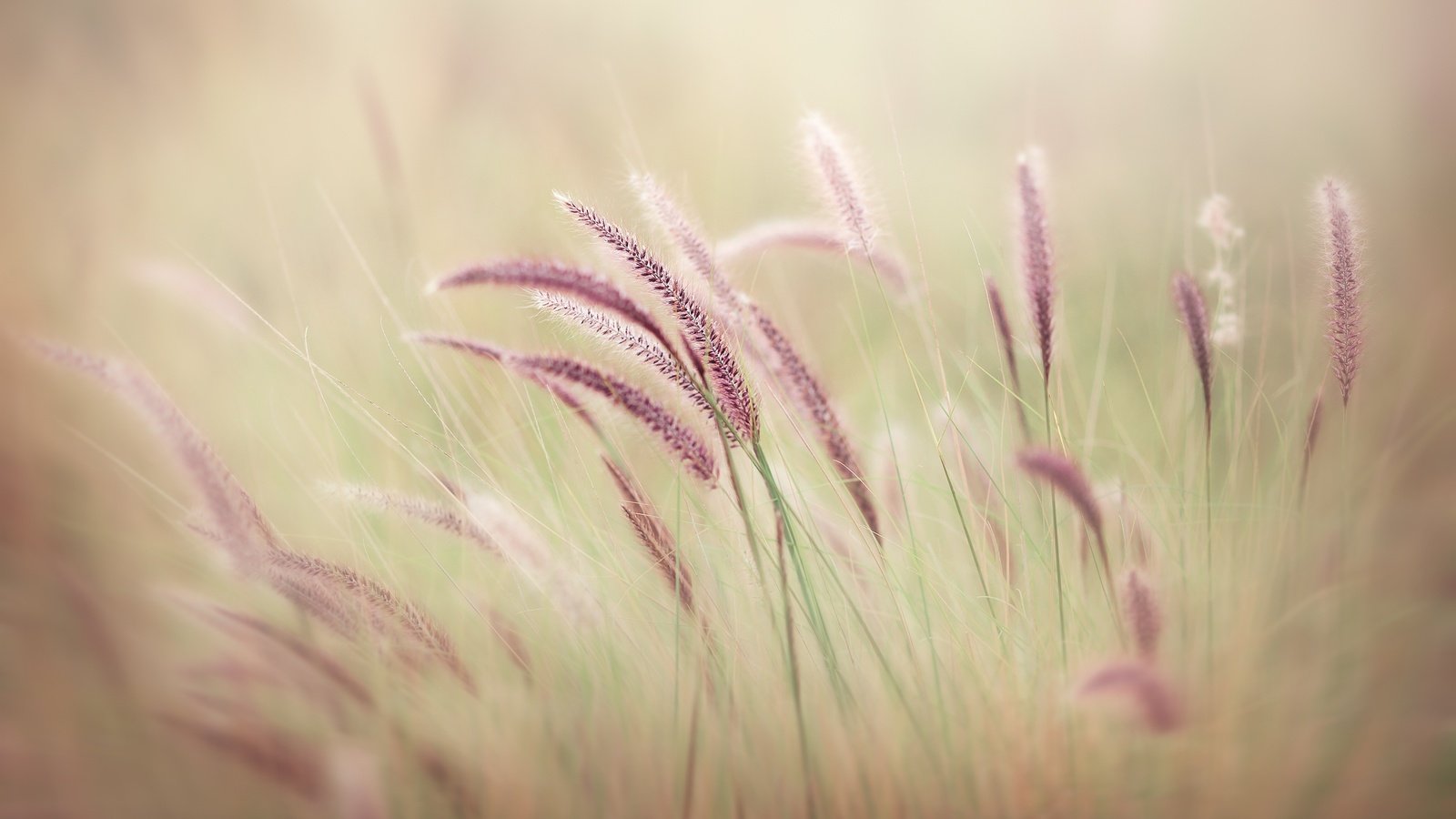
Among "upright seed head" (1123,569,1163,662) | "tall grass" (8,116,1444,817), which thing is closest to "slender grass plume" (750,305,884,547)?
"tall grass" (8,116,1444,817)

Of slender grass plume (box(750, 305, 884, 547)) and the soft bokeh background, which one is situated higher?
the soft bokeh background

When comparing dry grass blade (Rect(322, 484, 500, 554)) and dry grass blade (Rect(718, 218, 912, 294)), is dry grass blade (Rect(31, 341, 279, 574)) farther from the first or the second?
dry grass blade (Rect(718, 218, 912, 294))

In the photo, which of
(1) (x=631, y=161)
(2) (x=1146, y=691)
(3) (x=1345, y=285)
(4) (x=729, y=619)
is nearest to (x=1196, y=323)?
(3) (x=1345, y=285)

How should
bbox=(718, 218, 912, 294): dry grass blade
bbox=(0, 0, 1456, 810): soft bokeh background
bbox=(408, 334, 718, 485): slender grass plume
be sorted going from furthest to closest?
bbox=(0, 0, 1456, 810): soft bokeh background < bbox=(718, 218, 912, 294): dry grass blade < bbox=(408, 334, 718, 485): slender grass plume

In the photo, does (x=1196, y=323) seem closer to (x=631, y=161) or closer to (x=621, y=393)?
(x=621, y=393)

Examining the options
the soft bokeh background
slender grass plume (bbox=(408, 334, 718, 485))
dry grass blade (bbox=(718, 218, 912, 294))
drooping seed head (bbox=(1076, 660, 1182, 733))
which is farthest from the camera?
the soft bokeh background

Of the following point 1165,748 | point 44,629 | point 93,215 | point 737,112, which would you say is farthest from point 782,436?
point 93,215

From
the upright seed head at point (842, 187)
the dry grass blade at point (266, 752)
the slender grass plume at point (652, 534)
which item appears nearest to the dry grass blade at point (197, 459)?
the dry grass blade at point (266, 752)
